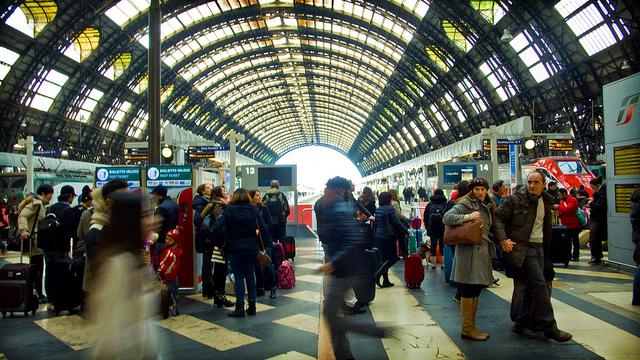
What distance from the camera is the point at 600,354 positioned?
4418 millimetres

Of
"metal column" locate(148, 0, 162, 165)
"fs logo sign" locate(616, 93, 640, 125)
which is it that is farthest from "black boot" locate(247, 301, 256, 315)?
"fs logo sign" locate(616, 93, 640, 125)

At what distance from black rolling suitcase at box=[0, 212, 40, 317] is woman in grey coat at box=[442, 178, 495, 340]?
5.45 m

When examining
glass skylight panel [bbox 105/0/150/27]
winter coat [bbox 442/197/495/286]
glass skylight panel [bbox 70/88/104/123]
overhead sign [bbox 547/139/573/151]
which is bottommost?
winter coat [bbox 442/197/495/286]

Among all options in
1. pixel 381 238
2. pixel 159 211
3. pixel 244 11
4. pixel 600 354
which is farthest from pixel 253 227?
pixel 244 11

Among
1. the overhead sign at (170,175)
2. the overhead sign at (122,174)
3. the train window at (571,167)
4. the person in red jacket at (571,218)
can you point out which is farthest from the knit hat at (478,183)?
the train window at (571,167)

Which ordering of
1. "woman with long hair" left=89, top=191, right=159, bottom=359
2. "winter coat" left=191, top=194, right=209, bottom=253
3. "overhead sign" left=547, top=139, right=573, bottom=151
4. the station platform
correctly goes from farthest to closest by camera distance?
"overhead sign" left=547, top=139, right=573, bottom=151
"winter coat" left=191, top=194, right=209, bottom=253
the station platform
"woman with long hair" left=89, top=191, right=159, bottom=359

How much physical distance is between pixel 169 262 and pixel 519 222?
13.5 ft

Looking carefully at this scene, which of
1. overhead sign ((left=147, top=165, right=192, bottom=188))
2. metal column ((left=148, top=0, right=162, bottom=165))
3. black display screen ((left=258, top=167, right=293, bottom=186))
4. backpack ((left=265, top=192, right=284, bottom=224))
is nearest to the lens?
metal column ((left=148, top=0, right=162, bottom=165))

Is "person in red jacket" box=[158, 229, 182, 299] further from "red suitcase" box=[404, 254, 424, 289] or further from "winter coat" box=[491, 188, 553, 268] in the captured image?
"winter coat" box=[491, 188, 553, 268]

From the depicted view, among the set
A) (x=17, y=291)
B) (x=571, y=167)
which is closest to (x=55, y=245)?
(x=17, y=291)

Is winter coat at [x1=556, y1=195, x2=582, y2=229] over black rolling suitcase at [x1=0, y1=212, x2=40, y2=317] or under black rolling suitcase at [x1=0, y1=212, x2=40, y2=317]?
over

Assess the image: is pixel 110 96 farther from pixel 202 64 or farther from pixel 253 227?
pixel 253 227

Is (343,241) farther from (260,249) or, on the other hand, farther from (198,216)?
(198,216)

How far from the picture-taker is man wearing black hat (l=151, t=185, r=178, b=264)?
20.9 ft
